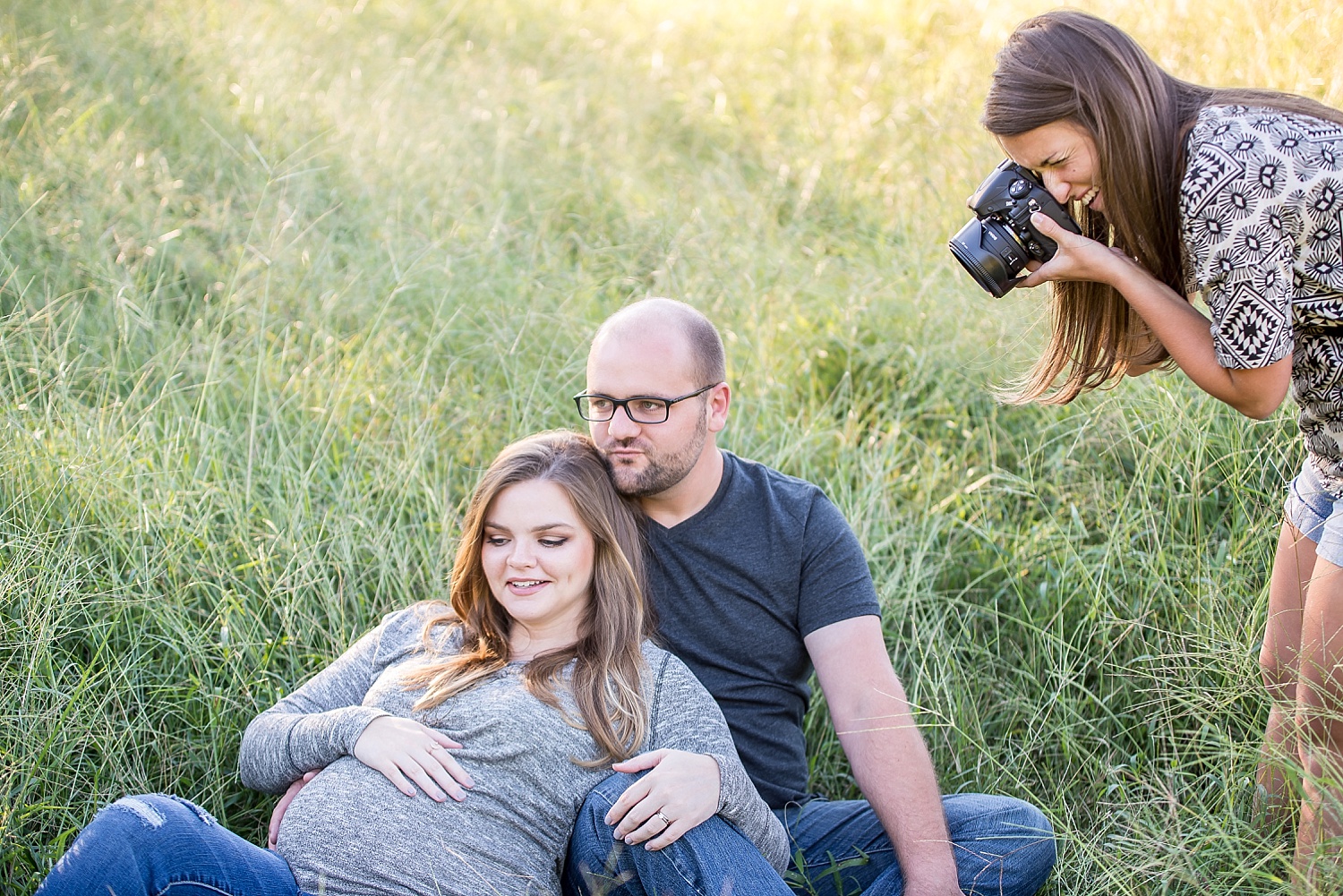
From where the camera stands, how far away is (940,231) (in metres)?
4.66

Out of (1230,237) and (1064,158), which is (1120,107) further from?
(1230,237)

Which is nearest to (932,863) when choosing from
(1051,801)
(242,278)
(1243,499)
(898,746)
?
(898,746)

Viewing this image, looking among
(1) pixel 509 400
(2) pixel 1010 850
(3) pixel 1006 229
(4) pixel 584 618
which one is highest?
(3) pixel 1006 229

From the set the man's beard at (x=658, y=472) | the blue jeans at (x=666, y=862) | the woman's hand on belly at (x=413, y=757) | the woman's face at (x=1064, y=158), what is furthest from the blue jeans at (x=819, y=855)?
the woman's face at (x=1064, y=158)

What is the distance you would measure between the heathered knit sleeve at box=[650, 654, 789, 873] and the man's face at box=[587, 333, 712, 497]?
43 centimetres

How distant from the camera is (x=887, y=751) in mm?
2400

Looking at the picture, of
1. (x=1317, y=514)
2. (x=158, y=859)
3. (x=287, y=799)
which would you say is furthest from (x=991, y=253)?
(x=158, y=859)

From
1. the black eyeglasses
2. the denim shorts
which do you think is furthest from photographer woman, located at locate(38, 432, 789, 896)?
the denim shorts

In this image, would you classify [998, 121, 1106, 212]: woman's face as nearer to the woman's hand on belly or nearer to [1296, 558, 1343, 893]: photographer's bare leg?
[1296, 558, 1343, 893]: photographer's bare leg

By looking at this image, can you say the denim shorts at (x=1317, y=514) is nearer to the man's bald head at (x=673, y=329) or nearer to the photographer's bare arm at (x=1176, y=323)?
the photographer's bare arm at (x=1176, y=323)

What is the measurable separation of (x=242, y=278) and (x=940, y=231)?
284 cm

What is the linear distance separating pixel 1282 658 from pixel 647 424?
4.89 ft

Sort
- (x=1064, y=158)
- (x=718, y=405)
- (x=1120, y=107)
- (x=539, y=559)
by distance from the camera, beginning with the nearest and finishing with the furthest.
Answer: (x=1120, y=107) → (x=1064, y=158) → (x=539, y=559) → (x=718, y=405)

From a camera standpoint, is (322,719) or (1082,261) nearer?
(1082,261)
